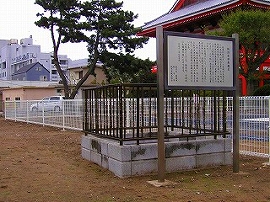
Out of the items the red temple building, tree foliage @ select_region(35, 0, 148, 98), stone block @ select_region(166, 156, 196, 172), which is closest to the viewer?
stone block @ select_region(166, 156, 196, 172)

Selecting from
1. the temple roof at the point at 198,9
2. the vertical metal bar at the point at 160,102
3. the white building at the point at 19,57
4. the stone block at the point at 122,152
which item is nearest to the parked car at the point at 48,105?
the temple roof at the point at 198,9

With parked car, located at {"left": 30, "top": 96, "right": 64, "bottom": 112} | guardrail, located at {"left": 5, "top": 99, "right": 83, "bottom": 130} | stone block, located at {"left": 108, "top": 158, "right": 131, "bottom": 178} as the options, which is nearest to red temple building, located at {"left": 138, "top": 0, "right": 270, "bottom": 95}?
parked car, located at {"left": 30, "top": 96, "right": 64, "bottom": 112}

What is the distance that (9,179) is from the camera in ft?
21.0

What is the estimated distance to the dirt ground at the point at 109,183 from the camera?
5349 mm

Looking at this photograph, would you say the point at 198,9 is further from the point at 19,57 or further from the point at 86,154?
the point at 19,57

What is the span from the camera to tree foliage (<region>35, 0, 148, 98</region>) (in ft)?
91.1

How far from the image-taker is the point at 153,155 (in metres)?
6.77

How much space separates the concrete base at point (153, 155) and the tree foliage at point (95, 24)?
2070cm

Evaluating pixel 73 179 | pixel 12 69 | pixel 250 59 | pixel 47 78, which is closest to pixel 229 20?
pixel 250 59

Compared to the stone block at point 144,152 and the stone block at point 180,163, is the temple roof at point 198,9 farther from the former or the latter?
the stone block at point 144,152

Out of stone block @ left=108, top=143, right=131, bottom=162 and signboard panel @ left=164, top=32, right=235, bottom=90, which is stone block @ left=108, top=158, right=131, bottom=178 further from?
signboard panel @ left=164, top=32, right=235, bottom=90

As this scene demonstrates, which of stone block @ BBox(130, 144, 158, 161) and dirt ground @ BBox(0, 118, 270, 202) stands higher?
stone block @ BBox(130, 144, 158, 161)

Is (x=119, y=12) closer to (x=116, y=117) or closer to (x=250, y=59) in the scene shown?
A: (x=250, y=59)

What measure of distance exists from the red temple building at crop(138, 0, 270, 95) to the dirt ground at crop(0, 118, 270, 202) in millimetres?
11624
